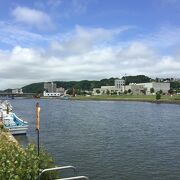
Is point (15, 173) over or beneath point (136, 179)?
over

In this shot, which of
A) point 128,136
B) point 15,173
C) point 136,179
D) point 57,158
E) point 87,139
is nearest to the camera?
point 15,173

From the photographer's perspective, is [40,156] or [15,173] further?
[40,156]

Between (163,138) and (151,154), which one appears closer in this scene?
(151,154)

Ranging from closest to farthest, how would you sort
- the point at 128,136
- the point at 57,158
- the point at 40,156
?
the point at 40,156
the point at 57,158
the point at 128,136

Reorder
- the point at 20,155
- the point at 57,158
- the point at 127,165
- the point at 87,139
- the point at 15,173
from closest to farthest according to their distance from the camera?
the point at 15,173, the point at 20,155, the point at 127,165, the point at 57,158, the point at 87,139

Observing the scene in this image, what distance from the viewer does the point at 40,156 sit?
1602 cm

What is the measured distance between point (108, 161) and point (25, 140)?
18.1 metres

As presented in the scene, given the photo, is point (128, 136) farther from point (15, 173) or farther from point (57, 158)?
point (15, 173)

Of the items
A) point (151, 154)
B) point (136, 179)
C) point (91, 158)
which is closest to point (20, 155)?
point (136, 179)

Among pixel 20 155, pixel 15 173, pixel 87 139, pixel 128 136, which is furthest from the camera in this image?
pixel 128 136

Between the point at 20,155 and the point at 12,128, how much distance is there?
37793 millimetres

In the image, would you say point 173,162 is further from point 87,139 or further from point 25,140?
point 25,140

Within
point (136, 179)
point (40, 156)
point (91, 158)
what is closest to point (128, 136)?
point (91, 158)

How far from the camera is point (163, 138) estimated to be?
48906 mm
